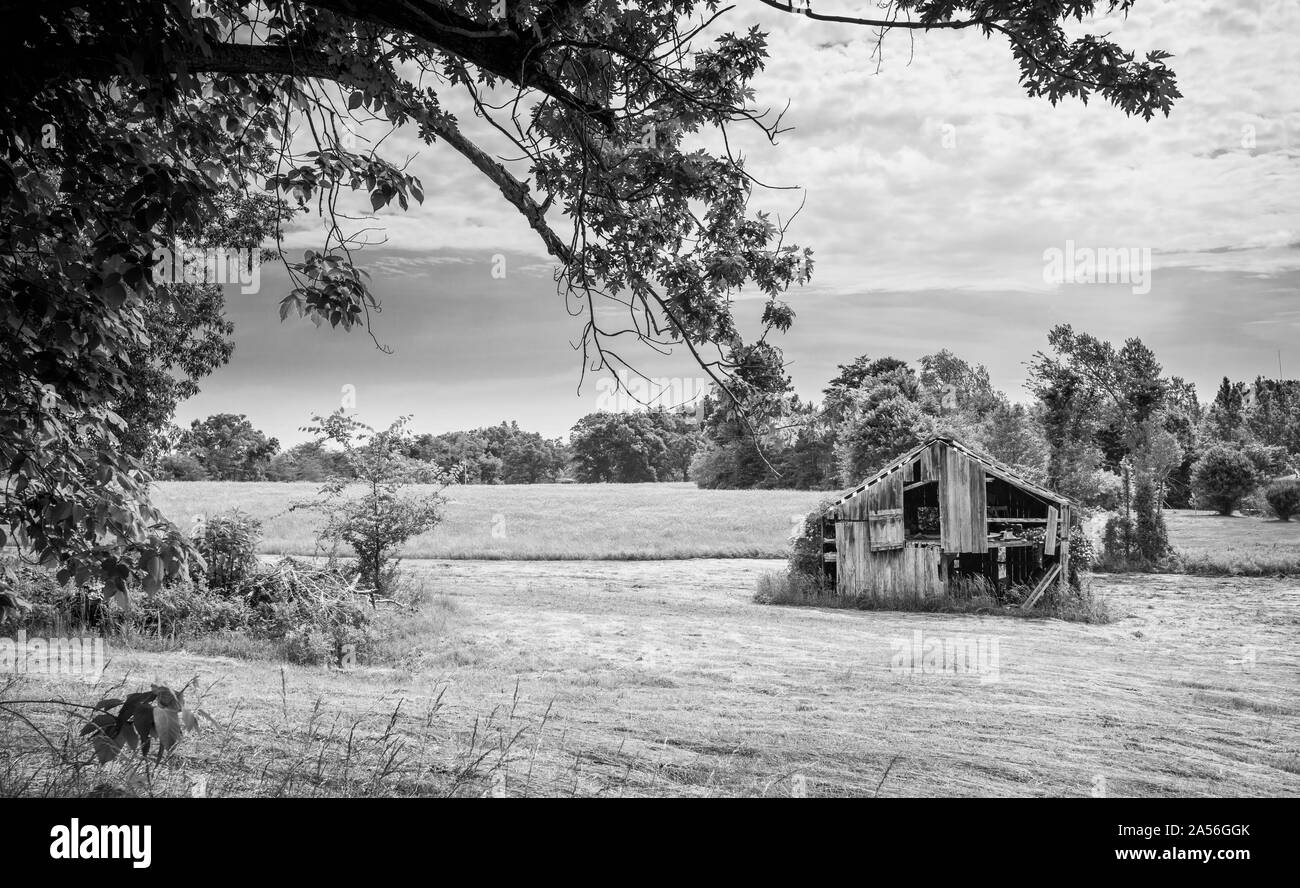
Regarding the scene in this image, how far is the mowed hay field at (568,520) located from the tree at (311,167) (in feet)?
82.6

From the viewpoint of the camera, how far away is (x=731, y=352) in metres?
6.73

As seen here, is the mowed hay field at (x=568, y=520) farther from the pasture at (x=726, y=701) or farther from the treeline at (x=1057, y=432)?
the pasture at (x=726, y=701)

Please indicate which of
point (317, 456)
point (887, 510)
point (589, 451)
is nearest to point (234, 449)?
point (317, 456)

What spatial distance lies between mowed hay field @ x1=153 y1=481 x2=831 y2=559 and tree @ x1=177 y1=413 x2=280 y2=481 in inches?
49.5

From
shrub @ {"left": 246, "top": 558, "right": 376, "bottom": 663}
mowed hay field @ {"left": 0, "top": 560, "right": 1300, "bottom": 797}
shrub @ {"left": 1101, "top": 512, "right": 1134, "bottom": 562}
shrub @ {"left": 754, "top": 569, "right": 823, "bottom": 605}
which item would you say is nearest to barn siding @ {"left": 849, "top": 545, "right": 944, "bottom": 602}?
shrub @ {"left": 754, "top": 569, "right": 823, "bottom": 605}

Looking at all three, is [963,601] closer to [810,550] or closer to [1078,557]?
[1078,557]

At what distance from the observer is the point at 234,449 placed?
39000 millimetres

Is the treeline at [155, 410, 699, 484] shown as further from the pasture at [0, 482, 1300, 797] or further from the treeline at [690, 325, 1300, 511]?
the pasture at [0, 482, 1300, 797]

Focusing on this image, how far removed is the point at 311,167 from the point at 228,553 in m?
13.3

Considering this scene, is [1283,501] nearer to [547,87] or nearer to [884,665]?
[884,665]

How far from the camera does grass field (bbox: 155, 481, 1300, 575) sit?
3562 centimetres

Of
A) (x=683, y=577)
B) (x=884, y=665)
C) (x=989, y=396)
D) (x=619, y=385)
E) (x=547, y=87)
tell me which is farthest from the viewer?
(x=989, y=396)

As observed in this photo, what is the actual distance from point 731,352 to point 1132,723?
8924 millimetres
